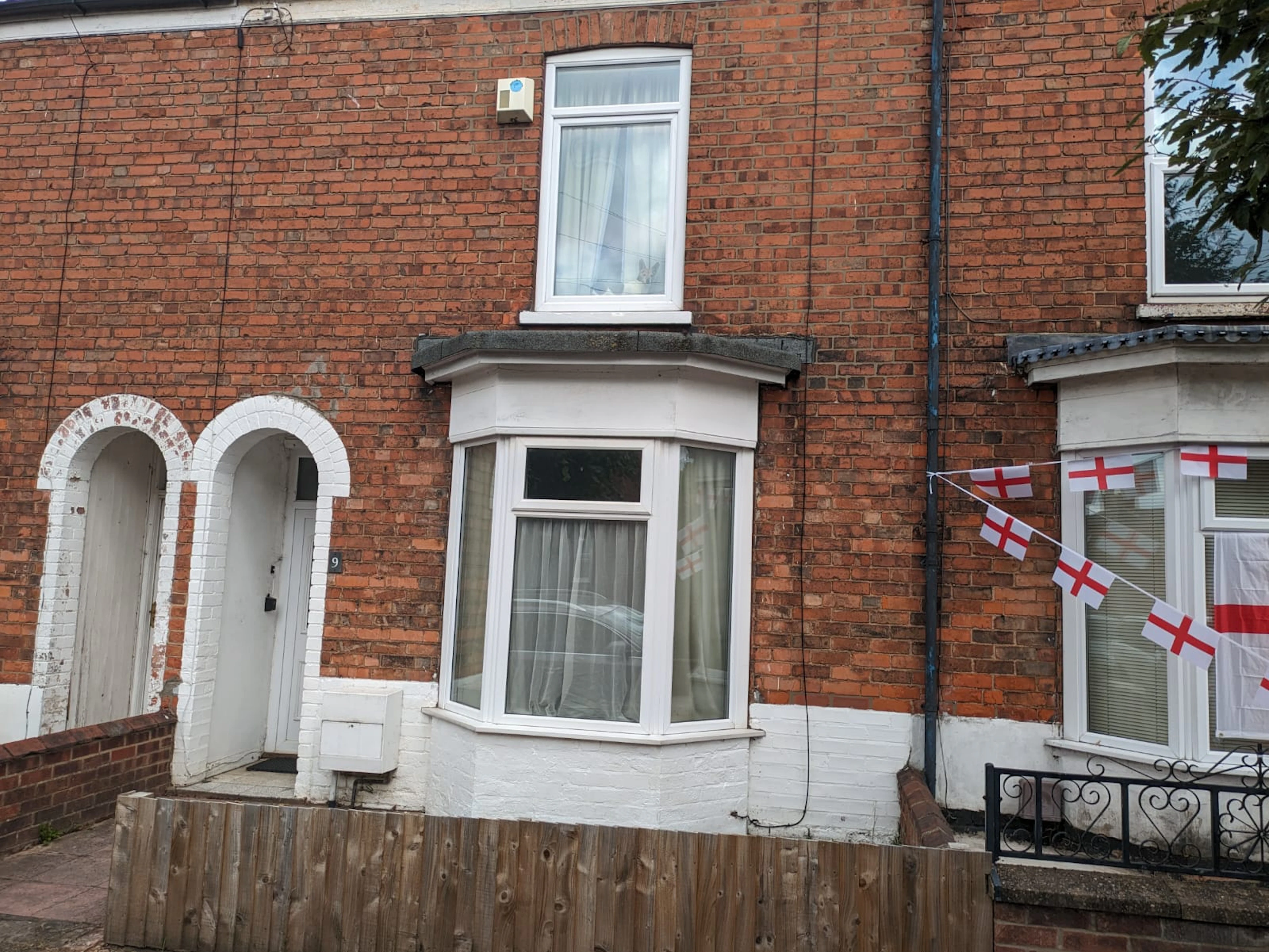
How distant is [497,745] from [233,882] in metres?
1.81

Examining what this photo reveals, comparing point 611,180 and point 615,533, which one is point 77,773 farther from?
point 611,180

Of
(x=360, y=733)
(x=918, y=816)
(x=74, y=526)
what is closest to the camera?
(x=918, y=816)

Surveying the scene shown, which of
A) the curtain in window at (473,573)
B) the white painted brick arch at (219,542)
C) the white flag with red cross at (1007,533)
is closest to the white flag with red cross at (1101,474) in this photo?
the white flag with red cross at (1007,533)

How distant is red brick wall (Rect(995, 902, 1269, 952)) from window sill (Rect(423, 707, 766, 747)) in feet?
6.87

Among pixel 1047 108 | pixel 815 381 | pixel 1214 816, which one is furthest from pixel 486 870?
pixel 1047 108

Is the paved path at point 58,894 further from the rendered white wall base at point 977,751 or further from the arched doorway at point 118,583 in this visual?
the rendered white wall base at point 977,751

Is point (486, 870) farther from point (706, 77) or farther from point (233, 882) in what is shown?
point (706, 77)

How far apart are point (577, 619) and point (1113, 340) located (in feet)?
11.5

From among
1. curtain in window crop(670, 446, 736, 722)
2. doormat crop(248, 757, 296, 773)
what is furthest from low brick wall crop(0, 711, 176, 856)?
curtain in window crop(670, 446, 736, 722)

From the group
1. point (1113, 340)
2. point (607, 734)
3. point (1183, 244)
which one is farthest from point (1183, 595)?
point (607, 734)

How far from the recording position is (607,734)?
18.4 ft

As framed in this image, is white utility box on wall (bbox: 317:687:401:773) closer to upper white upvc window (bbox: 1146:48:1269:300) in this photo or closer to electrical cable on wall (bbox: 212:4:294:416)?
electrical cable on wall (bbox: 212:4:294:416)

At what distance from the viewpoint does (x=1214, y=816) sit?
393 centimetres

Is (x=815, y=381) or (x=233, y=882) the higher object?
(x=815, y=381)
